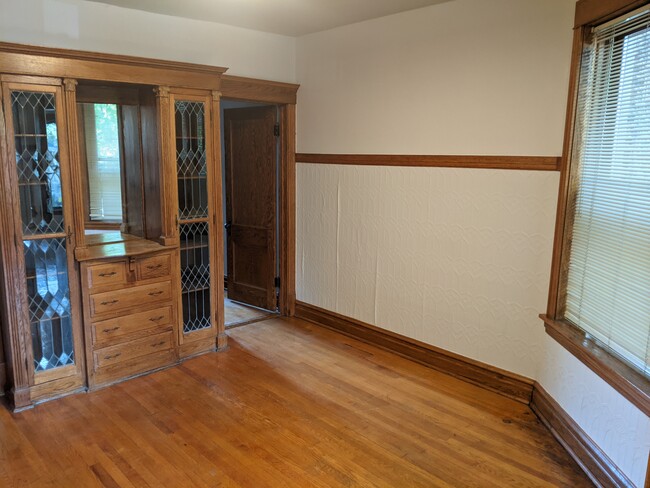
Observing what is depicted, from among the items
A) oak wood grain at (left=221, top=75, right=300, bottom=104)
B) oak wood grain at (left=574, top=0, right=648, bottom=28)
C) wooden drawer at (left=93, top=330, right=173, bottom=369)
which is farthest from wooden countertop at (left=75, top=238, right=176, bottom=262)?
oak wood grain at (left=574, top=0, right=648, bottom=28)

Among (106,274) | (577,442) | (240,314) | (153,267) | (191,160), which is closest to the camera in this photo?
(577,442)

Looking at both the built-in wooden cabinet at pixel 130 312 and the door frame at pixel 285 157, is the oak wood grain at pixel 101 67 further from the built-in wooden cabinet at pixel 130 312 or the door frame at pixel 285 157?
the built-in wooden cabinet at pixel 130 312

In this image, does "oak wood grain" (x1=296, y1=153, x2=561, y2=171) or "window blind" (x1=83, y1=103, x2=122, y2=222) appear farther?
"window blind" (x1=83, y1=103, x2=122, y2=222)

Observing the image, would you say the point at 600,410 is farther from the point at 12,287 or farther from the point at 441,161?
the point at 12,287

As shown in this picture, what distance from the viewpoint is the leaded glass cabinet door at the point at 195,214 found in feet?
11.8

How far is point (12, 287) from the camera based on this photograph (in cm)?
298

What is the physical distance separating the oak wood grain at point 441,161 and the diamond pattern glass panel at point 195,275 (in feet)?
4.05

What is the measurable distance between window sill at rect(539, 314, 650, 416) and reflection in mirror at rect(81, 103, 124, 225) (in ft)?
10.3

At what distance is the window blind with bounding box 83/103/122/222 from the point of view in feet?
11.9

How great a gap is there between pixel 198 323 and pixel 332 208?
1495mm

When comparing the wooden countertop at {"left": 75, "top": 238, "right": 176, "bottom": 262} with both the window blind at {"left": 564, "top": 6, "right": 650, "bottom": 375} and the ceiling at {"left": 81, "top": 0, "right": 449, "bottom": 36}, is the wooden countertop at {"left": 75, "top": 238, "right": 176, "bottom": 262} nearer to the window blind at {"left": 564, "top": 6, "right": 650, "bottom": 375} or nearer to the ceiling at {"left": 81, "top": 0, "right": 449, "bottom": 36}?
the ceiling at {"left": 81, "top": 0, "right": 449, "bottom": 36}

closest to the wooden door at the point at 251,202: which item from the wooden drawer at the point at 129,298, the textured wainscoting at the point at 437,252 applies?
the textured wainscoting at the point at 437,252

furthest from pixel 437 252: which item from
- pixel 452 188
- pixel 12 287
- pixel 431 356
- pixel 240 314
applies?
pixel 12 287

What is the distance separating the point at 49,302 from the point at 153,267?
0.69 meters
